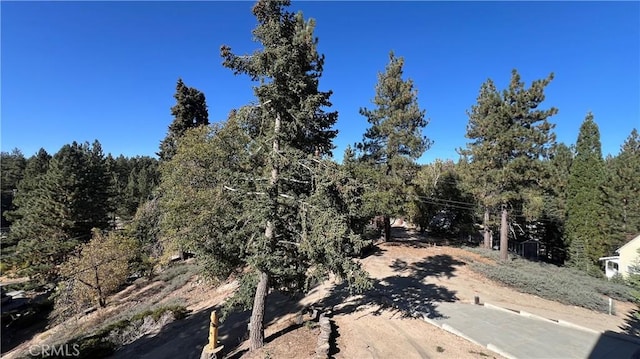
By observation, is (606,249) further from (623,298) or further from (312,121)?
(312,121)

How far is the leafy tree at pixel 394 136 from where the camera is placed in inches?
986

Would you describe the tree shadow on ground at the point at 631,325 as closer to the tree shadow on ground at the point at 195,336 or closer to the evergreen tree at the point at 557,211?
the tree shadow on ground at the point at 195,336

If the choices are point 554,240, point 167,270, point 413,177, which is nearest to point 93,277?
point 167,270

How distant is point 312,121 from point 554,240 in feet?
138

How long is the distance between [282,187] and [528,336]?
31.8ft

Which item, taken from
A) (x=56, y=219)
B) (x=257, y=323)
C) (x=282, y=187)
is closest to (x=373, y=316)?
(x=257, y=323)

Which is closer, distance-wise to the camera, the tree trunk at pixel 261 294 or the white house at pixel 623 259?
the tree trunk at pixel 261 294

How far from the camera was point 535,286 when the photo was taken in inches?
753

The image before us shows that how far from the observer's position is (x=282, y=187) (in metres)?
10.8

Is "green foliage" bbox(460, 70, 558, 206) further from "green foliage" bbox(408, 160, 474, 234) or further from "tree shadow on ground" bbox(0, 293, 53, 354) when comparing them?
"tree shadow on ground" bbox(0, 293, 53, 354)

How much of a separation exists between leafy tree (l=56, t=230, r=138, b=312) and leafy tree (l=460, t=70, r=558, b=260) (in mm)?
25331

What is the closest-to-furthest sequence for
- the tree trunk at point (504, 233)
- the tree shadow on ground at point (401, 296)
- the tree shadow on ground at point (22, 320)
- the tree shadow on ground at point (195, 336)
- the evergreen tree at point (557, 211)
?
the tree shadow on ground at point (195, 336), the tree shadow on ground at point (401, 296), the tree shadow on ground at point (22, 320), the tree trunk at point (504, 233), the evergreen tree at point (557, 211)

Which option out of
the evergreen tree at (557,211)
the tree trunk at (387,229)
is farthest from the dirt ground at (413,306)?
the evergreen tree at (557,211)

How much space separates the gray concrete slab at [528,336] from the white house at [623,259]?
24222mm
